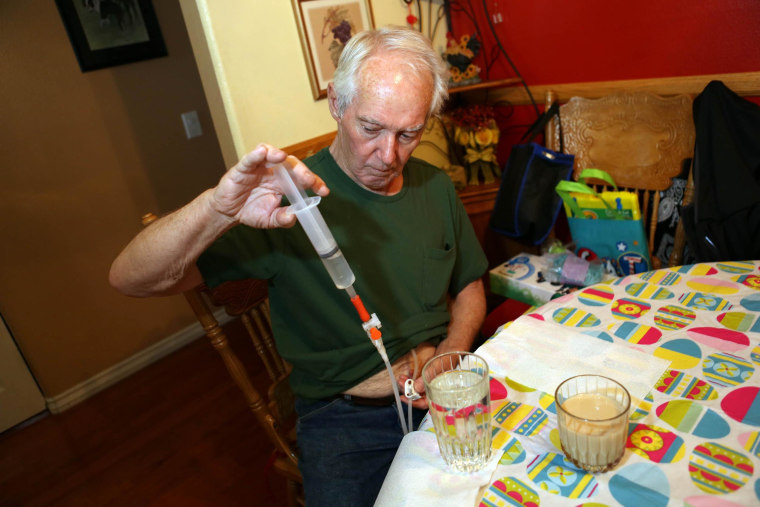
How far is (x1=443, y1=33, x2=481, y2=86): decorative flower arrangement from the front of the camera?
2318 millimetres

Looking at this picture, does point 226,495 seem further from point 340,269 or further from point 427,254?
point 340,269

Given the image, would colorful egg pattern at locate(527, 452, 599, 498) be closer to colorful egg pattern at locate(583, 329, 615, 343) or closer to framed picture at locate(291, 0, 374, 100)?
colorful egg pattern at locate(583, 329, 615, 343)

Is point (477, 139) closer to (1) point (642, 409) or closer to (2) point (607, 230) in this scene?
(2) point (607, 230)

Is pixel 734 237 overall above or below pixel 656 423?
below

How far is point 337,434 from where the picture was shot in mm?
1206

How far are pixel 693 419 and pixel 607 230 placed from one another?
118 centimetres

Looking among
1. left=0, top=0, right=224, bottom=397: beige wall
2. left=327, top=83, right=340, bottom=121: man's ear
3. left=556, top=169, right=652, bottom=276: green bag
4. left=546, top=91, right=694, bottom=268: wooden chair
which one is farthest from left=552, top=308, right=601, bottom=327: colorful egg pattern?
left=0, top=0, right=224, bottom=397: beige wall

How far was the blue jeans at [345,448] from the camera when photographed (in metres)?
1.12

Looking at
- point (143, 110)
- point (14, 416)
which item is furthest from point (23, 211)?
point (14, 416)

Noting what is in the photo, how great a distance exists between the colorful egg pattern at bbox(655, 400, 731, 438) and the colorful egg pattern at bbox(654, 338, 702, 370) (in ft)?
0.31

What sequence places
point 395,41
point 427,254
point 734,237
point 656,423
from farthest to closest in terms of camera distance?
point 734,237 → point 427,254 → point 395,41 → point 656,423

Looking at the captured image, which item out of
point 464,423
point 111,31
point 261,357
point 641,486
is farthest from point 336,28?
point 641,486

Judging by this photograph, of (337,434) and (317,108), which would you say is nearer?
(337,434)

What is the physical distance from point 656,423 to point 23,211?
2.76 m
